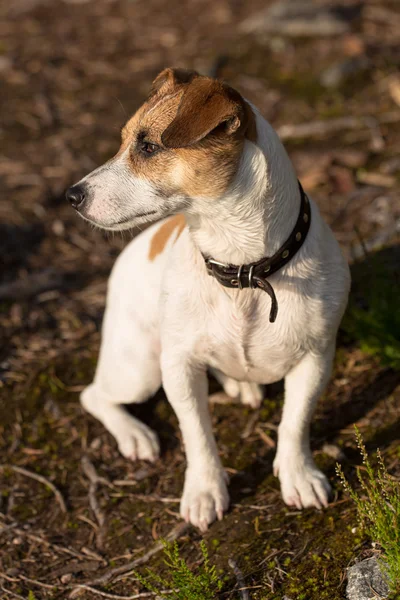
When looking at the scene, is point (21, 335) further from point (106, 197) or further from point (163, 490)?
point (106, 197)


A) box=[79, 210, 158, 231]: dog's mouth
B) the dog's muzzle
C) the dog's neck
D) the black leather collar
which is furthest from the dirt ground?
the dog's muzzle

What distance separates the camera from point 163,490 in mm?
3941

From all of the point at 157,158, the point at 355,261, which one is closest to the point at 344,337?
the point at 355,261

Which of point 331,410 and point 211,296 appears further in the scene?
point 331,410

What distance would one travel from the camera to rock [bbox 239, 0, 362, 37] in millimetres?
7906

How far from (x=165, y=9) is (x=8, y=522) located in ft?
24.0

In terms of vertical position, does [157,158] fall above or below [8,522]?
above

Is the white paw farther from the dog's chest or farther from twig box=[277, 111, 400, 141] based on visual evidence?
twig box=[277, 111, 400, 141]

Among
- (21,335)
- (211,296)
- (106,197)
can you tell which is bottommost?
(21,335)

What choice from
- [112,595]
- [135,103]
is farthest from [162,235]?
[135,103]

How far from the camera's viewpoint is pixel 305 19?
799 centimetres

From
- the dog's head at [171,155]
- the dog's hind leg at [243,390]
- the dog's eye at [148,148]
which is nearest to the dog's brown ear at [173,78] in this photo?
the dog's head at [171,155]

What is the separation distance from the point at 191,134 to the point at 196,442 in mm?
1536

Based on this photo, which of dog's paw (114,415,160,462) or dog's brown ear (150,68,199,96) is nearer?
dog's brown ear (150,68,199,96)
